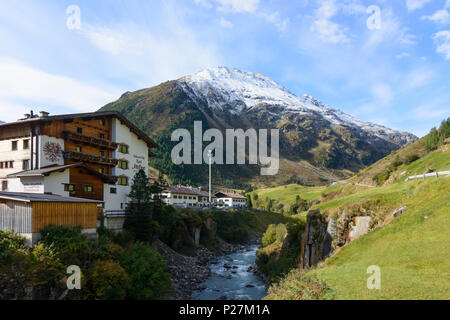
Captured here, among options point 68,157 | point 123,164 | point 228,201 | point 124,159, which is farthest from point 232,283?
point 228,201

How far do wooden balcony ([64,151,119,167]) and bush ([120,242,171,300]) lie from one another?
1737cm

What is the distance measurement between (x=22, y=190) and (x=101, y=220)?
35.1 feet

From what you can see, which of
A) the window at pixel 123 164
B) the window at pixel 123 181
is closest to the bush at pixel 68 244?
the window at pixel 123 181

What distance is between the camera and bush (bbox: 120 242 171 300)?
2948 centimetres

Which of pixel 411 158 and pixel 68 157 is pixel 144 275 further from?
pixel 411 158

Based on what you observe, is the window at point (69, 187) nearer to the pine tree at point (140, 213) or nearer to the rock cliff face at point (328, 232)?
the pine tree at point (140, 213)

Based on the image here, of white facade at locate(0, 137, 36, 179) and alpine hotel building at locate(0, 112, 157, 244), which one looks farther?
white facade at locate(0, 137, 36, 179)

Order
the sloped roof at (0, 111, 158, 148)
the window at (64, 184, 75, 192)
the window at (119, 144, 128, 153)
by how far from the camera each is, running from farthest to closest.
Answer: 1. the window at (119, 144, 128, 153)
2. the sloped roof at (0, 111, 158, 148)
3. the window at (64, 184, 75, 192)

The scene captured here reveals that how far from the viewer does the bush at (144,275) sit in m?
29.5

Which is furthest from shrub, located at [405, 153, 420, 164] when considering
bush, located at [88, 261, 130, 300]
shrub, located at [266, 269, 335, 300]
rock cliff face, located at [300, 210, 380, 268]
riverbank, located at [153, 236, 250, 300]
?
bush, located at [88, 261, 130, 300]

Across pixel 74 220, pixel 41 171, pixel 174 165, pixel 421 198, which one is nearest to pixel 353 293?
pixel 421 198

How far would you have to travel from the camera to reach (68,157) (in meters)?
40.6

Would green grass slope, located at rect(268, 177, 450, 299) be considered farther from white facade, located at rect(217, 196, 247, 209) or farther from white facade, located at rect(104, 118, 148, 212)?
white facade, located at rect(217, 196, 247, 209)

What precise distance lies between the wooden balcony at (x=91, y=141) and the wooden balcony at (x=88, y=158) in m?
2.01
